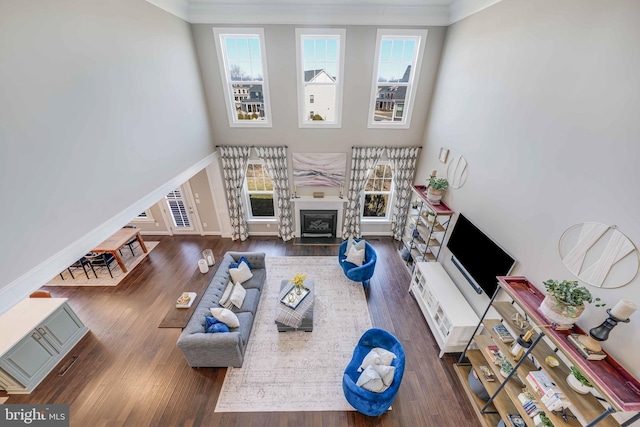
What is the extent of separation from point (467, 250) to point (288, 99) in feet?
16.8

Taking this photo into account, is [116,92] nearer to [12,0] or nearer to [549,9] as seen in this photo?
[12,0]

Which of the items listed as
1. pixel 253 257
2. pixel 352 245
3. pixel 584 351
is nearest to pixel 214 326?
pixel 253 257

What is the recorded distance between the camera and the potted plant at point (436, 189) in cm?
503

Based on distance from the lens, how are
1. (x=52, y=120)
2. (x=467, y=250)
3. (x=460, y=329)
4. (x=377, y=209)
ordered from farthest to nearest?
1. (x=377, y=209)
2. (x=467, y=250)
3. (x=460, y=329)
4. (x=52, y=120)

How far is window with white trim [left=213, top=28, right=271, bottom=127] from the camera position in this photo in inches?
209

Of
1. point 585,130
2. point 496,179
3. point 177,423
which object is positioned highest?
point 585,130

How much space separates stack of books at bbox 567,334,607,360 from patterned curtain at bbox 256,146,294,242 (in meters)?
6.00

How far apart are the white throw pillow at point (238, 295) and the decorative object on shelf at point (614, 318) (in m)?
4.88

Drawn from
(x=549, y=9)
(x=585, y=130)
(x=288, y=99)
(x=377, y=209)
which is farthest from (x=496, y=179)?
(x=288, y=99)

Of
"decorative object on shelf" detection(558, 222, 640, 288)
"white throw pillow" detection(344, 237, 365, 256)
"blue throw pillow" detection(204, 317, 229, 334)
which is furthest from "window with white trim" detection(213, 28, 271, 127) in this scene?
"decorative object on shelf" detection(558, 222, 640, 288)

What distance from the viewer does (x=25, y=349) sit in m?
3.66

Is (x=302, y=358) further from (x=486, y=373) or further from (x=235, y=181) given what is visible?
(x=235, y=181)

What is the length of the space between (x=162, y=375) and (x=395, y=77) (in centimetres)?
769

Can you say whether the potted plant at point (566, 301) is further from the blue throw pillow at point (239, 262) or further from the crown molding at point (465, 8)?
the blue throw pillow at point (239, 262)
